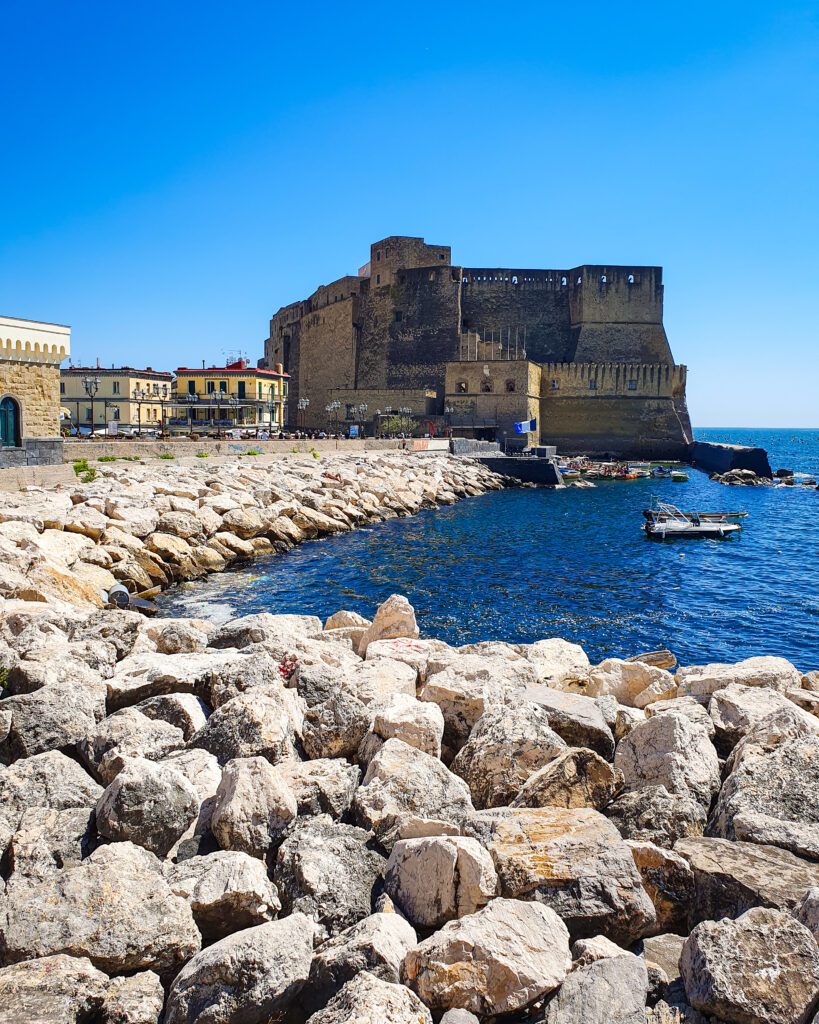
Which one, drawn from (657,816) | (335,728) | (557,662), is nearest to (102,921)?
(335,728)

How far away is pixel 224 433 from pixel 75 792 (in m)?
28.8

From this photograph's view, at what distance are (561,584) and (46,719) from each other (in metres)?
10.6

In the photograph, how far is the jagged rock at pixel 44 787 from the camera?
117 inches

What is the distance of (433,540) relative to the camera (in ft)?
58.1

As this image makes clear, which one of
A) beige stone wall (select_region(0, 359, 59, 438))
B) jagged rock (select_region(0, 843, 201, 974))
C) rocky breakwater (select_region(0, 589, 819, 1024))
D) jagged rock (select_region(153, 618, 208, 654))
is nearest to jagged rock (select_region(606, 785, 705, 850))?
rocky breakwater (select_region(0, 589, 819, 1024))

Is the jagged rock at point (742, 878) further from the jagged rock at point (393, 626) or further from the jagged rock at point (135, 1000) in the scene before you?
the jagged rock at point (393, 626)

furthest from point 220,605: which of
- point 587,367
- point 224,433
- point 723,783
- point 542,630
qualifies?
point 587,367

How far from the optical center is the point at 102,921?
7.77ft

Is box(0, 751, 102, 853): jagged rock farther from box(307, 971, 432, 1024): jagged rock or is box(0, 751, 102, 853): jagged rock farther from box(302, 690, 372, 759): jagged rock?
box(307, 971, 432, 1024): jagged rock

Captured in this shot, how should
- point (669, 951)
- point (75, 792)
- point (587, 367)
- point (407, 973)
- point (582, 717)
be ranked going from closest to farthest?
point (407, 973) → point (669, 951) → point (75, 792) → point (582, 717) → point (587, 367)

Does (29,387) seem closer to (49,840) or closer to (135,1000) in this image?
(49,840)

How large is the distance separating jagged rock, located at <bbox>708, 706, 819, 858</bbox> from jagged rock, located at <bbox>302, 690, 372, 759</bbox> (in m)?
1.67

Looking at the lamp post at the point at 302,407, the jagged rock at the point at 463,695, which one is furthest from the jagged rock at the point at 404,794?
the lamp post at the point at 302,407

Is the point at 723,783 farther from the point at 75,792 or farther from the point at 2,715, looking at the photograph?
the point at 2,715
